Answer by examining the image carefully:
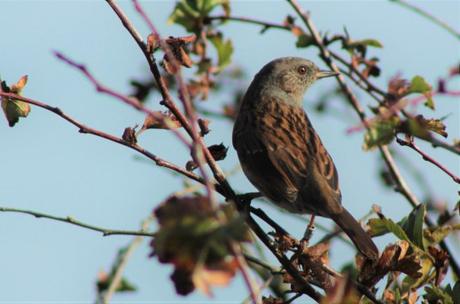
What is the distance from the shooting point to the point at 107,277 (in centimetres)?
185

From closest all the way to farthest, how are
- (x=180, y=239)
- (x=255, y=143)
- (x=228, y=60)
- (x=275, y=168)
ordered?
1. (x=180, y=239)
2. (x=228, y=60)
3. (x=275, y=168)
4. (x=255, y=143)

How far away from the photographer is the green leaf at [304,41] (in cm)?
423

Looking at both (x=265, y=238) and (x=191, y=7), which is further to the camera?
(x=191, y=7)

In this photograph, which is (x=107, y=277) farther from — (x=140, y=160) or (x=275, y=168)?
(x=275, y=168)

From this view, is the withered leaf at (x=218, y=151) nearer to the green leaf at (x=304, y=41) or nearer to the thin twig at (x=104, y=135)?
the thin twig at (x=104, y=135)

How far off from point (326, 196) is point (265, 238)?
5.64ft

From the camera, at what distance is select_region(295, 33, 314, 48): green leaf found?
4.23 m

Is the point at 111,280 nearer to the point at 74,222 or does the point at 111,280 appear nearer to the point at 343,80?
the point at 74,222

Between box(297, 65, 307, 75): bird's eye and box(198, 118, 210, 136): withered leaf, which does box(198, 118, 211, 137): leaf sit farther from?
box(297, 65, 307, 75): bird's eye

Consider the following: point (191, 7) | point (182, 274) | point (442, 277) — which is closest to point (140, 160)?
point (191, 7)

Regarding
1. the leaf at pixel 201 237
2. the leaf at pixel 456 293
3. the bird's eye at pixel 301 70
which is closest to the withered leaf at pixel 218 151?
the leaf at pixel 456 293

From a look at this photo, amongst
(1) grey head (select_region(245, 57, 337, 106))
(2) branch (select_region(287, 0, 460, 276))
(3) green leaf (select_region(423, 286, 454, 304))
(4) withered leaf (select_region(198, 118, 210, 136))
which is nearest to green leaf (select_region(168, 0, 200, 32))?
(2) branch (select_region(287, 0, 460, 276))

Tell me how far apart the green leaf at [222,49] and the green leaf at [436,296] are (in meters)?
1.96

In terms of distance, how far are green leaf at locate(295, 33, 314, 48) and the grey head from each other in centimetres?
213
